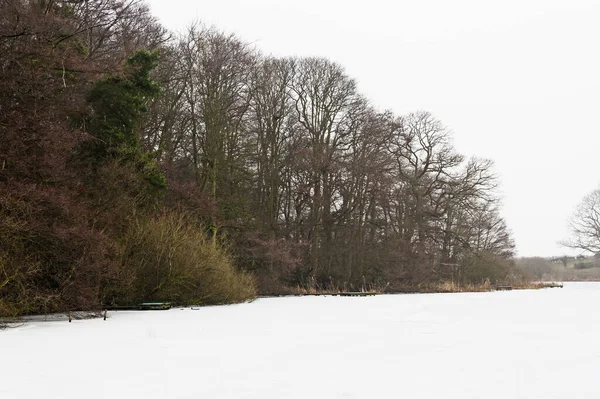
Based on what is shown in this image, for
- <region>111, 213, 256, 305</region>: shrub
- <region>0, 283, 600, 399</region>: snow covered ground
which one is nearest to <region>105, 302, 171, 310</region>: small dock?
<region>111, 213, 256, 305</region>: shrub

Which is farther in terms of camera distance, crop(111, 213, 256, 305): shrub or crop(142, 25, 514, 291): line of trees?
crop(142, 25, 514, 291): line of trees

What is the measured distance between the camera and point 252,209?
84.7 feet

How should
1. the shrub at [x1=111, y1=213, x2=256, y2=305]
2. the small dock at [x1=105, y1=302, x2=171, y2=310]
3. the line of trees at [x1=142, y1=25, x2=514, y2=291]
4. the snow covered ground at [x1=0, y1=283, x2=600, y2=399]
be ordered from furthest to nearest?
the line of trees at [x1=142, y1=25, x2=514, y2=291] → the shrub at [x1=111, y1=213, x2=256, y2=305] → the small dock at [x1=105, y1=302, x2=171, y2=310] → the snow covered ground at [x1=0, y1=283, x2=600, y2=399]

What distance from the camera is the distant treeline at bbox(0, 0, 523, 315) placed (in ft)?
35.1

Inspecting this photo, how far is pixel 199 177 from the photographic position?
22672 mm

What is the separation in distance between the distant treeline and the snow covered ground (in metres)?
2.43

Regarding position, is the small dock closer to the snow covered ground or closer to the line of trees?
the snow covered ground

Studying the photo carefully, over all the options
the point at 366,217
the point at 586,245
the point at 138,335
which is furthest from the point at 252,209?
the point at 586,245

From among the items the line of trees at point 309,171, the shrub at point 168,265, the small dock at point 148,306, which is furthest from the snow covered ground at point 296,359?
the line of trees at point 309,171

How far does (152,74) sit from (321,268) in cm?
1316

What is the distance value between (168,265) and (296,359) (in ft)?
26.9

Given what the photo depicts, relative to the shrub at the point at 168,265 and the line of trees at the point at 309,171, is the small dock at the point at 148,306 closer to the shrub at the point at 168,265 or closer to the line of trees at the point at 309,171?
the shrub at the point at 168,265

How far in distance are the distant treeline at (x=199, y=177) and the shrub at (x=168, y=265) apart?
0.15 feet

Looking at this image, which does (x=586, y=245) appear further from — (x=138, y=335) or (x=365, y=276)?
(x=138, y=335)
